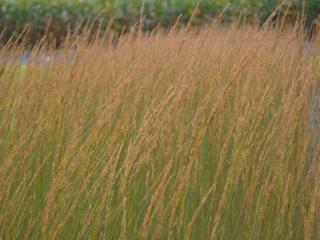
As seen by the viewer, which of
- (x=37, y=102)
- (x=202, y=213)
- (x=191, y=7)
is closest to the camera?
(x=202, y=213)

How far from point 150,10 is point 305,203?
7.43m

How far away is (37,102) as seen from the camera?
3.31 meters

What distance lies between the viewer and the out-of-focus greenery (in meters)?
9.32

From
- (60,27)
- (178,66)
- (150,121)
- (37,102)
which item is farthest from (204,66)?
(60,27)

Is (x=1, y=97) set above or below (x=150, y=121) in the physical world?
above

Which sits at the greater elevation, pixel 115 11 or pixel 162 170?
pixel 115 11

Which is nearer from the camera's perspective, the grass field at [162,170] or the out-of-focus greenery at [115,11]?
the grass field at [162,170]

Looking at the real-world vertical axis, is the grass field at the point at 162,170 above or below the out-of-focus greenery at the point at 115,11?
below

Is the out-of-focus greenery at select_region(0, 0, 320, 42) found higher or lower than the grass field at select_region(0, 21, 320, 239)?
higher

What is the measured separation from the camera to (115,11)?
9.58 m

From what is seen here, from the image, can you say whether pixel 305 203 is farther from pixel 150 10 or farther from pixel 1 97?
pixel 150 10

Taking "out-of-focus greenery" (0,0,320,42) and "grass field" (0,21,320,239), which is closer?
"grass field" (0,21,320,239)

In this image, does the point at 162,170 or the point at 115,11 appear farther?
the point at 115,11

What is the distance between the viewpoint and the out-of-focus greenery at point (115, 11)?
932 cm
